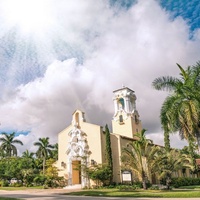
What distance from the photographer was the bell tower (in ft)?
144

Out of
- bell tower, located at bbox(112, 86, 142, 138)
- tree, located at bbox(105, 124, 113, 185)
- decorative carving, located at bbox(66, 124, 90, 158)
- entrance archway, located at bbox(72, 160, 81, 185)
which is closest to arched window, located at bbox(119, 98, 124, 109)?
bell tower, located at bbox(112, 86, 142, 138)

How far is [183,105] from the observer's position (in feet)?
64.3

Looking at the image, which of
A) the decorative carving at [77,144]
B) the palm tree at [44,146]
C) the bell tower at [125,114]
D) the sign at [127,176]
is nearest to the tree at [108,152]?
the sign at [127,176]

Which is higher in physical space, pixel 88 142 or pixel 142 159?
pixel 88 142

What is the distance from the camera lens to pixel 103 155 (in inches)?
1336

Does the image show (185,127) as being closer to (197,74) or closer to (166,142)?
(197,74)

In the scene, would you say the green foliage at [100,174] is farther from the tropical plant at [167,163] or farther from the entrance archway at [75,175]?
the tropical plant at [167,163]

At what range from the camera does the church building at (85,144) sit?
33.8 meters

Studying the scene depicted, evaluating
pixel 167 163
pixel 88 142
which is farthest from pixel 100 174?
pixel 167 163

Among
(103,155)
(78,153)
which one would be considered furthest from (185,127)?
(78,153)

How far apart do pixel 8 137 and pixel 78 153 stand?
3805cm

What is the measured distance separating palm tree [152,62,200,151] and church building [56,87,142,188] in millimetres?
13667

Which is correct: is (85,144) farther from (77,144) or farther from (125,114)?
(125,114)

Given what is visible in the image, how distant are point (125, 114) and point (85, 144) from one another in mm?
11442
